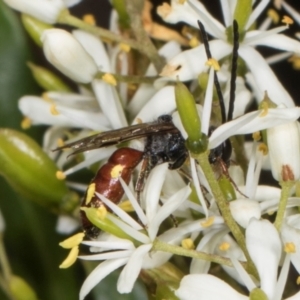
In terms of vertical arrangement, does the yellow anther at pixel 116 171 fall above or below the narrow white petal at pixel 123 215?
above

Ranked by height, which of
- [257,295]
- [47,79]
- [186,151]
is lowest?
[257,295]

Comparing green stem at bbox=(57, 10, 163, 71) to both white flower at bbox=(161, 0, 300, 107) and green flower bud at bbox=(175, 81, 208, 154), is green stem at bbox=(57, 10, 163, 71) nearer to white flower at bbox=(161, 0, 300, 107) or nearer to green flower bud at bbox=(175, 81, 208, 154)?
white flower at bbox=(161, 0, 300, 107)

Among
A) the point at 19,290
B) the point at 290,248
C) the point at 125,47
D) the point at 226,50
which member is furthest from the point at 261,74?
the point at 19,290

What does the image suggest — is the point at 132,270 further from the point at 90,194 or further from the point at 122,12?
the point at 122,12

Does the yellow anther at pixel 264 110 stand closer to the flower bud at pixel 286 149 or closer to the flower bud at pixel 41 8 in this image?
the flower bud at pixel 286 149

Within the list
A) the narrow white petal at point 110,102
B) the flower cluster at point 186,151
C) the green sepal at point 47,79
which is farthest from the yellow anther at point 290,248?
the green sepal at point 47,79

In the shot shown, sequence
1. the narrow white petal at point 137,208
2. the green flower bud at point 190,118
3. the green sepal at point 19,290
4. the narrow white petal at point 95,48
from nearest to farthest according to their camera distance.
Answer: the green flower bud at point 190,118, the narrow white petal at point 137,208, the green sepal at point 19,290, the narrow white petal at point 95,48

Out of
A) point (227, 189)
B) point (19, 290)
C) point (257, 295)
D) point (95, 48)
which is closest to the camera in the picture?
point (257, 295)
